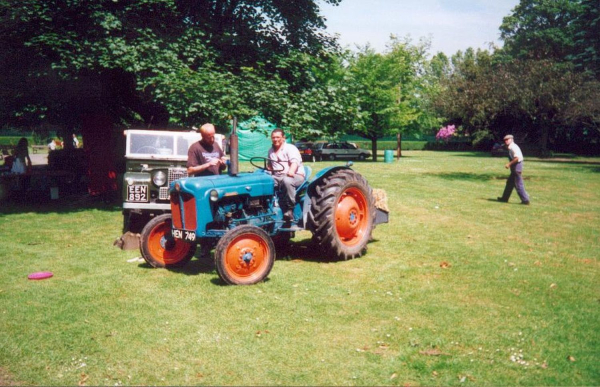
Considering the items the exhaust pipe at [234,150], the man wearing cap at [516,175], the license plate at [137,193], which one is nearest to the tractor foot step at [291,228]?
the exhaust pipe at [234,150]

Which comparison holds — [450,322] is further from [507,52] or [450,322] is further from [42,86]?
[507,52]

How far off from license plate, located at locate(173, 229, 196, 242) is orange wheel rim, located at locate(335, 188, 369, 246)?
7.56 ft

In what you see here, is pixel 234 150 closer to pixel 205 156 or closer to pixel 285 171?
pixel 285 171

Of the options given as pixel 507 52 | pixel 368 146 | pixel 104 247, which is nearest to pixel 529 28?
pixel 507 52

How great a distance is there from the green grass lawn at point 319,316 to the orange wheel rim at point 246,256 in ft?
0.80

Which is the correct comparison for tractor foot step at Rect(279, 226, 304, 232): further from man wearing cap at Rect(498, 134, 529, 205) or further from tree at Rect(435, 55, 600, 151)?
tree at Rect(435, 55, 600, 151)

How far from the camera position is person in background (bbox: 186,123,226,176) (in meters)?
7.88

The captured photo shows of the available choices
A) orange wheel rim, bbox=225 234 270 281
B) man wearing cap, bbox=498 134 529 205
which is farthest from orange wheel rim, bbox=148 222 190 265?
man wearing cap, bbox=498 134 529 205

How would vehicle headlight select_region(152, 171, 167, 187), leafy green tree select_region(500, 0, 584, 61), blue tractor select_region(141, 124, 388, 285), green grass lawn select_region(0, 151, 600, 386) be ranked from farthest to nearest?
1. leafy green tree select_region(500, 0, 584, 61)
2. vehicle headlight select_region(152, 171, 167, 187)
3. blue tractor select_region(141, 124, 388, 285)
4. green grass lawn select_region(0, 151, 600, 386)

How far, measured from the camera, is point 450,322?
5250mm

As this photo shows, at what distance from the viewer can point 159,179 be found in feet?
31.1

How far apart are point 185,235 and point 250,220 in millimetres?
924

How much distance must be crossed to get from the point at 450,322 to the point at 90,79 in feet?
38.8

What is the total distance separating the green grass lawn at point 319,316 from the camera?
166 inches
